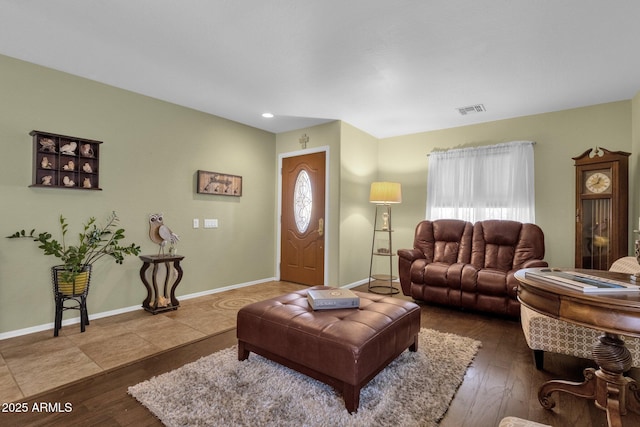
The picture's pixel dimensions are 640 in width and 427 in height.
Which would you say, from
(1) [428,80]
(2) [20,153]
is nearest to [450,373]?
(1) [428,80]

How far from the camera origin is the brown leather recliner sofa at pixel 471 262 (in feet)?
11.1

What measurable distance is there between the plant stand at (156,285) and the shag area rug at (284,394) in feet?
4.85

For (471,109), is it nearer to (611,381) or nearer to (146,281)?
(611,381)

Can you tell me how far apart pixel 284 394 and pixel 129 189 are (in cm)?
295

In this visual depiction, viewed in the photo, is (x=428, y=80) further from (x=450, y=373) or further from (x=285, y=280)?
(x=285, y=280)

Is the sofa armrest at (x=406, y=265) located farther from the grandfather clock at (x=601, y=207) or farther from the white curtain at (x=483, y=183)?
the grandfather clock at (x=601, y=207)

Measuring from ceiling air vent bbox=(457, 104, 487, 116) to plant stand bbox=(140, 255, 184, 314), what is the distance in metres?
3.98

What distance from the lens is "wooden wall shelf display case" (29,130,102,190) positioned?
2.95 meters

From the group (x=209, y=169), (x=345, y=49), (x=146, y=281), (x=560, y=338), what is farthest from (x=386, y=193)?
(x=146, y=281)

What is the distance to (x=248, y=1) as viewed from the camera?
2.09 m

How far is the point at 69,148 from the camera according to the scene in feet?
10.3

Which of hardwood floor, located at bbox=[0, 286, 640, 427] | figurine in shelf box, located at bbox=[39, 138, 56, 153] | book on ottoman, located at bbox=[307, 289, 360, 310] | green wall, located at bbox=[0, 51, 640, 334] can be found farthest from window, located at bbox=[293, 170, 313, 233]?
figurine in shelf box, located at bbox=[39, 138, 56, 153]

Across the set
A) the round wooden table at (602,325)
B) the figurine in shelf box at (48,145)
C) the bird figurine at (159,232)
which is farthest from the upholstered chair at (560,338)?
the figurine in shelf box at (48,145)

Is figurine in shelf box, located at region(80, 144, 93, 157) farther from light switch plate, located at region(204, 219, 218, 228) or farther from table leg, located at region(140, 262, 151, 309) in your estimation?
light switch plate, located at region(204, 219, 218, 228)
